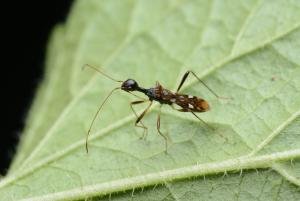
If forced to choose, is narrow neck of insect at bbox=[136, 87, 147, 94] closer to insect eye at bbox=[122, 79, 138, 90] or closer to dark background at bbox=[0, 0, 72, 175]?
insect eye at bbox=[122, 79, 138, 90]

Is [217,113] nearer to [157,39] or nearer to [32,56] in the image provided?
[157,39]

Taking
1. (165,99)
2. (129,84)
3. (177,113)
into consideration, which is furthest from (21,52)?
(177,113)

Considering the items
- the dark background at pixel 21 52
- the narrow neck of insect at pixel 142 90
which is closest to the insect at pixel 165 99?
the narrow neck of insect at pixel 142 90

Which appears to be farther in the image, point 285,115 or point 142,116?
point 142,116

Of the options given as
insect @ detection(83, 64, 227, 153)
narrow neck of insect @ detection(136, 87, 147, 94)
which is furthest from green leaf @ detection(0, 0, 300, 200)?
narrow neck of insect @ detection(136, 87, 147, 94)

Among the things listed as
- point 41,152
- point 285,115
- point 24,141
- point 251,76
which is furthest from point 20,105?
point 285,115

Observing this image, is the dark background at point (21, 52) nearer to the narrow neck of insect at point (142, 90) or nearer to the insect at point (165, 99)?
the insect at point (165, 99)
